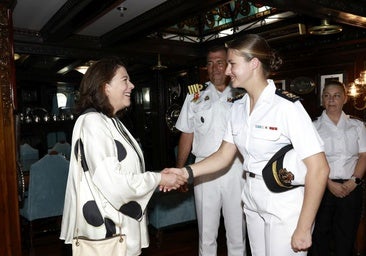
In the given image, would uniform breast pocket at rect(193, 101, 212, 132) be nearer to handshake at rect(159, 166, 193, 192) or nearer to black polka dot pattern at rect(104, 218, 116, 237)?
handshake at rect(159, 166, 193, 192)

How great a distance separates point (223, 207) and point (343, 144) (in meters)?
1.18

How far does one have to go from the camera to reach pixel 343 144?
2859mm

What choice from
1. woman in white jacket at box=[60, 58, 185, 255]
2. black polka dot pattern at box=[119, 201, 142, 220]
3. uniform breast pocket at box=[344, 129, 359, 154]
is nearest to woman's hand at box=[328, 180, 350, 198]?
uniform breast pocket at box=[344, 129, 359, 154]

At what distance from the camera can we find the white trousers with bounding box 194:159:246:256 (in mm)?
2598

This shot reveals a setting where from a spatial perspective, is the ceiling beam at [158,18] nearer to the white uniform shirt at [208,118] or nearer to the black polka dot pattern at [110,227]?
the white uniform shirt at [208,118]

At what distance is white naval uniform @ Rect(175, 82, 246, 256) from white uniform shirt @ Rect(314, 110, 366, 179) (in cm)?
88

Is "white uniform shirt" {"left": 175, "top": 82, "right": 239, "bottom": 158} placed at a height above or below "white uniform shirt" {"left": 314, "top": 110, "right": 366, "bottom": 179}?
above

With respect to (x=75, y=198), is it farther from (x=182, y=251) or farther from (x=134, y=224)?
(x=182, y=251)

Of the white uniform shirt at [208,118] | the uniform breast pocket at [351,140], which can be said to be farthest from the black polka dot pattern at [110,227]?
the uniform breast pocket at [351,140]

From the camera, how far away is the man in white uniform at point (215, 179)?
260cm

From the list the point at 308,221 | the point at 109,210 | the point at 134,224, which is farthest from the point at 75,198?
the point at 308,221

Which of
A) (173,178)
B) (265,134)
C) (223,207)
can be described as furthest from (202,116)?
(265,134)

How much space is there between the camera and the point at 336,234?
293 centimetres

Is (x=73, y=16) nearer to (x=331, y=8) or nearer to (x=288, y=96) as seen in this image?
(x=331, y=8)
